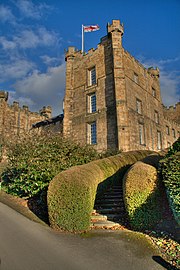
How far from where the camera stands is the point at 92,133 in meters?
23.2

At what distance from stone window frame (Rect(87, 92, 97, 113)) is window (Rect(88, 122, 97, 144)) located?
178 cm

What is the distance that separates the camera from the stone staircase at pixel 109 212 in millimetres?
6488

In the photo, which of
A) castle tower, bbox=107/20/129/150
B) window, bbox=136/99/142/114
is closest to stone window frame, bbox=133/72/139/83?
window, bbox=136/99/142/114

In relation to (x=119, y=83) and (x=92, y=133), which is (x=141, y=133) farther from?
(x=119, y=83)

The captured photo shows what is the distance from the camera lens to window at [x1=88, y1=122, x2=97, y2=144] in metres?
22.7

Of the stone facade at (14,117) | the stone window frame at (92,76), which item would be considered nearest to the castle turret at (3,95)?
the stone facade at (14,117)

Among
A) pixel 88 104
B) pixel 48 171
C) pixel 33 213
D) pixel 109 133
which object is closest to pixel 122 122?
pixel 109 133

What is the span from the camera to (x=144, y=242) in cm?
511

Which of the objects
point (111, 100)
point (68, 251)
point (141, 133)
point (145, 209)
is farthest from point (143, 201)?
point (141, 133)

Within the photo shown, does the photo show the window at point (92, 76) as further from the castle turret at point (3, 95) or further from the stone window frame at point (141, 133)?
the castle turret at point (3, 95)

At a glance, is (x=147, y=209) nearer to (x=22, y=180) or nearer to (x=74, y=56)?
(x=22, y=180)

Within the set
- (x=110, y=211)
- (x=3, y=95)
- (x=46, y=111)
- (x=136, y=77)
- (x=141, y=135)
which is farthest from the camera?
(x=46, y=111)

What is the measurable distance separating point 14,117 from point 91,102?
59.8 feet

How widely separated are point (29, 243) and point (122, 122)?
639 inches
